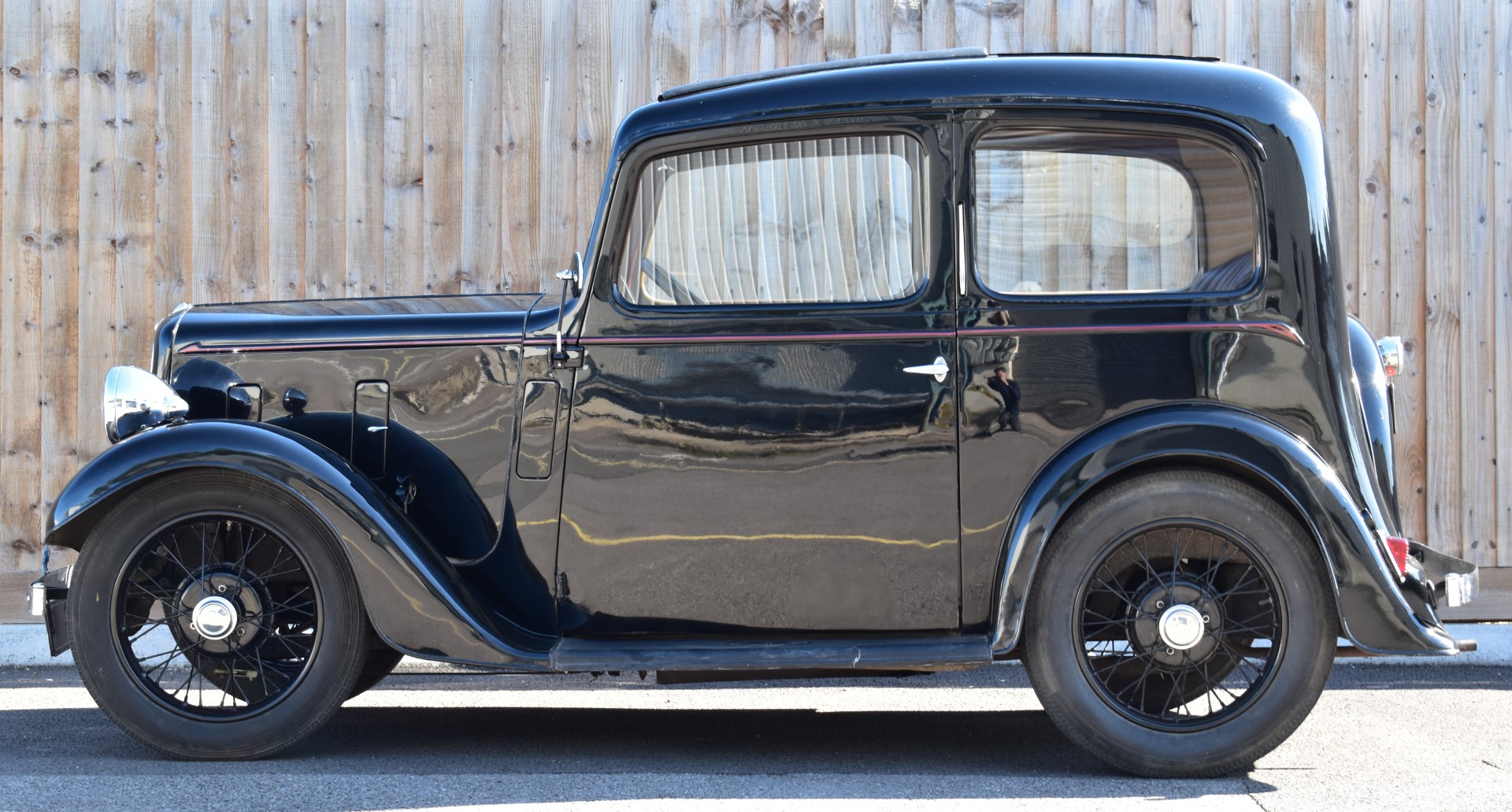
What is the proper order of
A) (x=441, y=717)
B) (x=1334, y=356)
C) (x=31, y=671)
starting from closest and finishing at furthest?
(x=1334, y=356)
(x=441, y=717)
(x=31, y=671)

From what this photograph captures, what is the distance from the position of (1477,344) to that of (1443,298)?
0.24 m

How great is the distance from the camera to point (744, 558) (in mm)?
3727

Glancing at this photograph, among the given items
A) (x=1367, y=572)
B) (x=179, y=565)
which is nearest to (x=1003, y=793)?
(x=1367, y=572)

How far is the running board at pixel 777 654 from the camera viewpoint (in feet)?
11.7

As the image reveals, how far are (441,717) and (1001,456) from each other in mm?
2164

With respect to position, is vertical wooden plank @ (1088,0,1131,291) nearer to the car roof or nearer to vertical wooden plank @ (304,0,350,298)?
the car roof

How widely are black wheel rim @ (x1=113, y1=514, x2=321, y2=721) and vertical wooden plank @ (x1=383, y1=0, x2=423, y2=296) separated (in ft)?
6.99

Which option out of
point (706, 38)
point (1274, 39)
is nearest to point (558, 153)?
point (706, 38)

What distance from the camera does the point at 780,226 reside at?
3807mm

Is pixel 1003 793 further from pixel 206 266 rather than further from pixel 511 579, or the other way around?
pixel 206 266

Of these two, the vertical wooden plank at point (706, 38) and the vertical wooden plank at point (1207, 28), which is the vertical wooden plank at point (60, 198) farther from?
the vertical wooden plank at point (1207, 28)

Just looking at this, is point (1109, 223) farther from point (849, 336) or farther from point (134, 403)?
point (134, 403)

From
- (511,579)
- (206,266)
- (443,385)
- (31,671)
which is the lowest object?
(31,671)

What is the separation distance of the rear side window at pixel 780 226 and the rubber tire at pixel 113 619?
3.75ft
